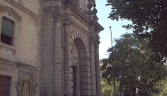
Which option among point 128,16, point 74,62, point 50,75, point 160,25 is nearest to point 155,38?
point 160,25

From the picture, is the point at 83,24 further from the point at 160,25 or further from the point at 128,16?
the point at 160,25

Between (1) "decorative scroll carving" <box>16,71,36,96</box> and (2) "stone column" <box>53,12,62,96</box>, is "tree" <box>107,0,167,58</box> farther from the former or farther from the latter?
(1) "decorative scroll carving" <box>16,71,36,96</box>

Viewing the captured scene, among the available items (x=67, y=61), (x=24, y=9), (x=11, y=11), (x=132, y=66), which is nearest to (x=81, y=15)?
(x=67, y=61)

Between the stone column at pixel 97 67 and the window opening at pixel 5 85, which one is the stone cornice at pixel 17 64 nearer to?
the window opening at pixel 5 85

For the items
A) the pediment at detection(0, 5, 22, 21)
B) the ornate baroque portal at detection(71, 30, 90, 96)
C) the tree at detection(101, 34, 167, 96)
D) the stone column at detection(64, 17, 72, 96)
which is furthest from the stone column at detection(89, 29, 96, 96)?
the pediment at detection(0, 5, 22, 21)

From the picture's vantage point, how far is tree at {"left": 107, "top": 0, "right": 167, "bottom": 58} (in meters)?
9.37

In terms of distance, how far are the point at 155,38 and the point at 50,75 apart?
25.4 ft

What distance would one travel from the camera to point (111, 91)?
36.3 meters

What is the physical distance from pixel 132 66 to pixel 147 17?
16513mm

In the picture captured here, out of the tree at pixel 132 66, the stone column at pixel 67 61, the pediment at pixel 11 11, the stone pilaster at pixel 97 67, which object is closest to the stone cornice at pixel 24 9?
the pediment at pixel 11 11

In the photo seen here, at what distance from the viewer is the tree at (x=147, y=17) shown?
9367 mm

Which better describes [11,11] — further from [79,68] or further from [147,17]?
[79,68]

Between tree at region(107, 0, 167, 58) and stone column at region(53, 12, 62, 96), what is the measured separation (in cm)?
589

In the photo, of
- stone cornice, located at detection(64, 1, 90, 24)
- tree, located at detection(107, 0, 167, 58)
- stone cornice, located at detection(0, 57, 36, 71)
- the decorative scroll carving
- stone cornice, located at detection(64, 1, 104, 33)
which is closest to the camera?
tree, located at detection(107, 0, 167, 58)
